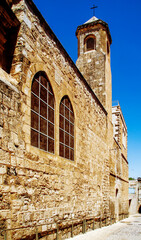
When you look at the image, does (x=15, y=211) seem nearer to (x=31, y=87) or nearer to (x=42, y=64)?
(x=31, y=87)

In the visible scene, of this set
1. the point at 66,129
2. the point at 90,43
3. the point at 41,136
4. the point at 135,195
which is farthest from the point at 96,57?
the point at 135,195

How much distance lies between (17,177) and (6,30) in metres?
2.87

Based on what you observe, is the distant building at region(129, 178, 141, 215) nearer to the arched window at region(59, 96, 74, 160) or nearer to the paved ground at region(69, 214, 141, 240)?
the paved ground at region(69, 214, 141, 240)

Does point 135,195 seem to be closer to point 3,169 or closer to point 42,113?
point 42,113

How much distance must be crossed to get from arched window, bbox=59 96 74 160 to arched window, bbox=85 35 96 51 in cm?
808

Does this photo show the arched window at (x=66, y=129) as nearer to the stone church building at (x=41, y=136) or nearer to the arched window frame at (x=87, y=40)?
the stone church building at (x=41, y=136)

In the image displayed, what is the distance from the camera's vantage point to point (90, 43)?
613 inches

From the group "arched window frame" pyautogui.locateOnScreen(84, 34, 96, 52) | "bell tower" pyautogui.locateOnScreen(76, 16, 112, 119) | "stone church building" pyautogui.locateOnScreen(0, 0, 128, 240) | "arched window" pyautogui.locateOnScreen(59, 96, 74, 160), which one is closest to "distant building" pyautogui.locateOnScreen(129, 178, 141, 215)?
"bell tower" pyautogui.locateOnScreen(76, 16, 112, 119)

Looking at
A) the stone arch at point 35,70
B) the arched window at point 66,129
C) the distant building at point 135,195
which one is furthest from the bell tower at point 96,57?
the distant building at point 135,195

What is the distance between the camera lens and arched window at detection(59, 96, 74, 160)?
7.41 m

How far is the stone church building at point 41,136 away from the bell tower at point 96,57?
12.7ft

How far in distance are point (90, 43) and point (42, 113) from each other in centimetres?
1045

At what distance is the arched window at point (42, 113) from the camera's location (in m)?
5.81

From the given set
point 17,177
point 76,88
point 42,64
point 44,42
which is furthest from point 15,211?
point 76,88
